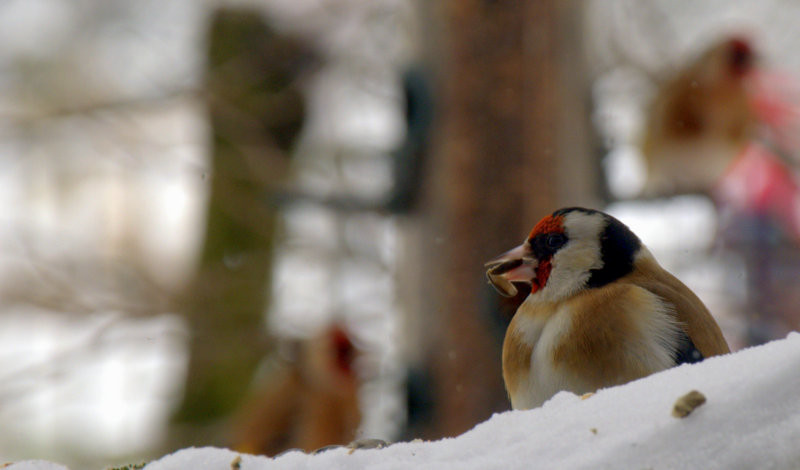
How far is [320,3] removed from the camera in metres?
4.00

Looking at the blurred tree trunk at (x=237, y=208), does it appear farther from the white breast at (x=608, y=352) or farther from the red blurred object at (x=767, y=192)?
the white breast at (x=608, y=352)

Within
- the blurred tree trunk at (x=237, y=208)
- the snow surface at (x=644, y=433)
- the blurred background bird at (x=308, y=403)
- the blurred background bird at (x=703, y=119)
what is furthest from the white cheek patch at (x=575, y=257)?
the blurred background bird at (x=703, y=119)

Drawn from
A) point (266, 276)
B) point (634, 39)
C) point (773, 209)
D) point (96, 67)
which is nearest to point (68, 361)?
point (266, 276)

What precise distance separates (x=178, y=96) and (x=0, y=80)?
77.8 inches

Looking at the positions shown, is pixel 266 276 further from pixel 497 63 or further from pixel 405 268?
pixel 497 63

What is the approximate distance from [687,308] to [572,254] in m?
0.19

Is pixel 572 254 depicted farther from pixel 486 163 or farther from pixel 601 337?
pixel 486 163

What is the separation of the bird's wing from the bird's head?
3 cm

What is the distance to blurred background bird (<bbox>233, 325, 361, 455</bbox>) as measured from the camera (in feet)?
12.1

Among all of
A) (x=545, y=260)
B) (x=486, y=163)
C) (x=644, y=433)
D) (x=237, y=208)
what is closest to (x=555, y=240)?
(x=545, y=260)

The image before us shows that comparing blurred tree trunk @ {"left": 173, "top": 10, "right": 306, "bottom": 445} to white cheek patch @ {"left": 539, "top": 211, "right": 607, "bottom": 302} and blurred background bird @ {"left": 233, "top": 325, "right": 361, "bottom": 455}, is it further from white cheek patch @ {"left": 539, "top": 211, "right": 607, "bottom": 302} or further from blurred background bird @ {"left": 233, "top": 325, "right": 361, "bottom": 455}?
white cheek patch @ {"left": 539, "top": 211, "right": 607, "bottom": 302}

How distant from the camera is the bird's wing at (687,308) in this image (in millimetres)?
1437

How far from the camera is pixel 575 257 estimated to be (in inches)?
59.3

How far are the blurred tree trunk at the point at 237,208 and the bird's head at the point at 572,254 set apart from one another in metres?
1.88
